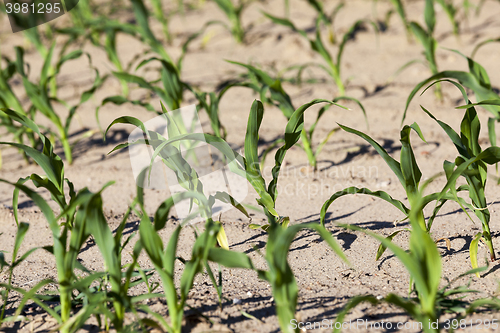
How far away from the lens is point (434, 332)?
1.14 m

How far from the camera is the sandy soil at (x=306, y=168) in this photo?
1494 millimetres

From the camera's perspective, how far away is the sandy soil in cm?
149

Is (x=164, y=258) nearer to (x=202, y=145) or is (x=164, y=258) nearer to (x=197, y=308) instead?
(x=197, y=308)

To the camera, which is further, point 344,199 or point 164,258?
point 344,199

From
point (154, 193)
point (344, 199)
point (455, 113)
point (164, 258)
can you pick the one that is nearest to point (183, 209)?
point (154, 193)

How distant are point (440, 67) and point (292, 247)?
2.13m
